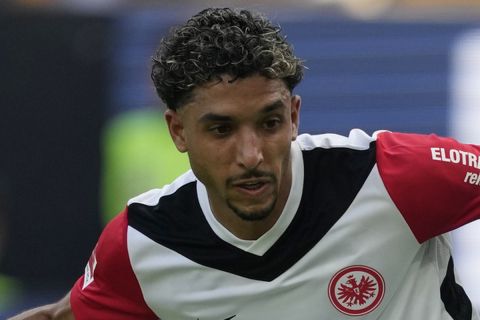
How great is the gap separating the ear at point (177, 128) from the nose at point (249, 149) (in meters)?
0.30

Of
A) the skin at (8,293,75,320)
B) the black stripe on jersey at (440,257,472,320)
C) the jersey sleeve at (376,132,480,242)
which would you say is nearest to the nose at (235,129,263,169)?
the jersey sleeve at (376,132,480,242)

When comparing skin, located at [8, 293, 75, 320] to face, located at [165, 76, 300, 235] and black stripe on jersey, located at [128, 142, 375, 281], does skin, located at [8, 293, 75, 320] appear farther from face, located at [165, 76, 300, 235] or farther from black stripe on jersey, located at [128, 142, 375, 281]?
face, located at [165, 76, 300, 235]

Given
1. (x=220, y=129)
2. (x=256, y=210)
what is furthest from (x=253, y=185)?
(x=220, y=129)

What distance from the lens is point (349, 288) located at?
363 centimetres

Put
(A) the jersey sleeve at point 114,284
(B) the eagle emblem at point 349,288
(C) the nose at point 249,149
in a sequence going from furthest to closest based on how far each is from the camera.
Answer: (A) the jersey sleeve at point 114,284
(B) the eagle emblem at point 349,288
(C) the nose at point 249,149

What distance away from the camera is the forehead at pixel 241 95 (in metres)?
3.40

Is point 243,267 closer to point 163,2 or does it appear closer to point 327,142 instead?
point 327,142

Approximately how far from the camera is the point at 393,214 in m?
3.58

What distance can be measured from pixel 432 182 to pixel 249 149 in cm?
55

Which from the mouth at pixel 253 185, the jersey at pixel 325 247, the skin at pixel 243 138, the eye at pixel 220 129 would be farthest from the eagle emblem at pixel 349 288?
the eye at pixel 220 129

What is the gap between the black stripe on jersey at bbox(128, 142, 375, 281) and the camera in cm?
366

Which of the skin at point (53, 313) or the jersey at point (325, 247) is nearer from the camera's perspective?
the jersey at point (325, 247)

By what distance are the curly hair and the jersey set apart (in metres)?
0.35

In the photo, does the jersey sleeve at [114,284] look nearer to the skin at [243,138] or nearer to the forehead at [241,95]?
the skin at [243,138]
